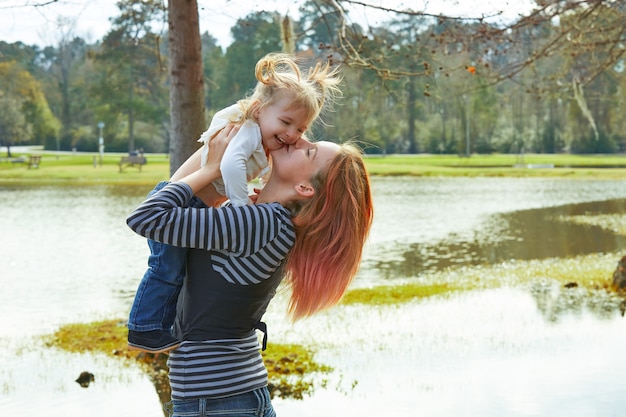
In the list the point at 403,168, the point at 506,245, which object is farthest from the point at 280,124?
A: the point at 403,168

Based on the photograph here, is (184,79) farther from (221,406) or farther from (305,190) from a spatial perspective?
(221,406)

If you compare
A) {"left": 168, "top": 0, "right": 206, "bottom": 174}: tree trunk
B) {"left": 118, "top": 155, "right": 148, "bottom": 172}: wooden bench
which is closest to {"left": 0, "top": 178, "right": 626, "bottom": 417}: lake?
{"left": 168, "top": 0, "right": 206, "bottom": 174}: tree trunk

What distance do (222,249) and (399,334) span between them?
22.3 feet

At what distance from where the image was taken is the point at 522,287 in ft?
39.1

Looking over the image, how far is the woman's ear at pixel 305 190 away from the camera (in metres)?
2.40

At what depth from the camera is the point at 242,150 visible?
241 cm

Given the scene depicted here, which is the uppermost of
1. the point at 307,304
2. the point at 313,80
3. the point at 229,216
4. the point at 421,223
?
the point at 313,80

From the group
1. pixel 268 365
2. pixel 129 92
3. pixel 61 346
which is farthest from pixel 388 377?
pixel 129 92

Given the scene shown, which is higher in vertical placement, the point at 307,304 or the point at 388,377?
the point at 307,304

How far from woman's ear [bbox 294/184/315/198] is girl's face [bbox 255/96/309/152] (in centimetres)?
15

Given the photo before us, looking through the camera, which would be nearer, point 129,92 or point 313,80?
point 313,80

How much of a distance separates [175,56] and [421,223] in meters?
15.8

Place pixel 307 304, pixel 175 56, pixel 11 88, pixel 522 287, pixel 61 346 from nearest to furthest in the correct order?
pixel 307 304, pixel 175 56, pixel 61 346, pixel 522 287, pixel 11 88

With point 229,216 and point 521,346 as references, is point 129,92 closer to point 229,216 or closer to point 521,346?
point 521,346
